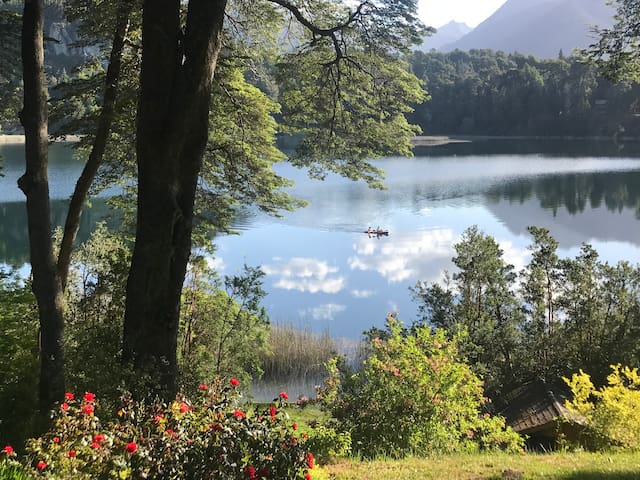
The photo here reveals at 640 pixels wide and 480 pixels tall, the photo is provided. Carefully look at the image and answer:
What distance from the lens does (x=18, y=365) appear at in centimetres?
489

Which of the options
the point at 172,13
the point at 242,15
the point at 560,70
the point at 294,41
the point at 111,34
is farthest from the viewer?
the point at 560,70

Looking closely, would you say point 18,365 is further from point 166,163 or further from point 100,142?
point 100,142

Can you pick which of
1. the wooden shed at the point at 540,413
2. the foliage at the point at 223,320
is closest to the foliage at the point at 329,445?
the foliage at the point at 223,320

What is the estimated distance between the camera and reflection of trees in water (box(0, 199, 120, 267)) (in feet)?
65.3

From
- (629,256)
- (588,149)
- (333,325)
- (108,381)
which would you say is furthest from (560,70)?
(108,381)

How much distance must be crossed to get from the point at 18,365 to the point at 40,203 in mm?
1662

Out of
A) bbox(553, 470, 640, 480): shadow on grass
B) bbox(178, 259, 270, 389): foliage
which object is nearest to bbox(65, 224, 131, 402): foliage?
bbox(178, 259, 270, 389): foliage

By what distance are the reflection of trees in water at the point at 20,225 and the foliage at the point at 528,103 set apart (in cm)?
5422

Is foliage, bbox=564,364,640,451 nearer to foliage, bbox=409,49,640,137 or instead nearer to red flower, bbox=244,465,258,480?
red flower, bbox=244,465,258,480

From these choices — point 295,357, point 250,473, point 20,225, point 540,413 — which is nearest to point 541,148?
point 20,225

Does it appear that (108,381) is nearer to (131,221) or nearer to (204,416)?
(204,416)

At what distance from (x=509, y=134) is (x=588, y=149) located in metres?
21.5

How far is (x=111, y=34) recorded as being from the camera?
674 cm

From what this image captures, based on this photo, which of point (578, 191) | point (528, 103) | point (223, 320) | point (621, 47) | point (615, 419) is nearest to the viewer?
point (615, 419)
